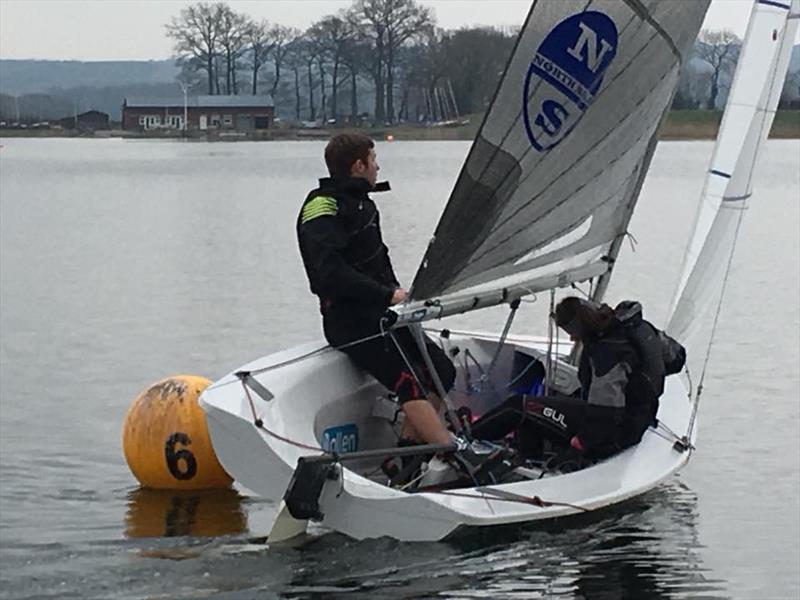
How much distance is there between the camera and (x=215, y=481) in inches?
327

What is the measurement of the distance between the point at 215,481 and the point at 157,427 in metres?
0.43

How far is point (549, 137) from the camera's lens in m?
7.21

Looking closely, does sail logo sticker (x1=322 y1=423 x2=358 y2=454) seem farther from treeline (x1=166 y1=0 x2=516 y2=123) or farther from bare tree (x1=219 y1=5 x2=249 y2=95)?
bare tree (x1=219 y1=5 x2=249 y2=95)

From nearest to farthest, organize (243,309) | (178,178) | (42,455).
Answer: (42,455) → (243,309) → (178,178)

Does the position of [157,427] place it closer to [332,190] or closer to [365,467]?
[365,467]

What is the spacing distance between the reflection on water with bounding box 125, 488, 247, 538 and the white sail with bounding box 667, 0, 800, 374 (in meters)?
2.49

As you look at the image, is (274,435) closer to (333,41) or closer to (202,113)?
(333,41)

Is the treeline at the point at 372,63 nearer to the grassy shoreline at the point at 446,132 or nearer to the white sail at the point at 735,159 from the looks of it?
the grassy shoreline at the point at 446,132

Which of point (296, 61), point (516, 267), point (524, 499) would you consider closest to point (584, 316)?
point (516, 267)

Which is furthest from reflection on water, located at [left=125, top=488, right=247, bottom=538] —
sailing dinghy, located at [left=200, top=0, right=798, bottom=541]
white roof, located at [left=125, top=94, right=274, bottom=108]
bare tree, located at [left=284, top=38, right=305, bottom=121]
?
bare tree, located at [left=284, top=38, right=305, bottom=121]

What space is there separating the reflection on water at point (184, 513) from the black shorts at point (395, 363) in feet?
3.42

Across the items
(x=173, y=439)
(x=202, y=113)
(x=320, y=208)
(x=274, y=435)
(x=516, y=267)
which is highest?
(x=320, y=208)

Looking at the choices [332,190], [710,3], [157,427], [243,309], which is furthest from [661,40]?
[243,309]

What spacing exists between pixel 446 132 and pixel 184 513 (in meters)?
72.3
